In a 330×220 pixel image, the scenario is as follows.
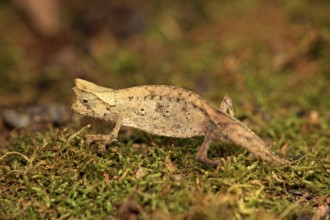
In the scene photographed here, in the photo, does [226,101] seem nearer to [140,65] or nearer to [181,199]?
[181,199]

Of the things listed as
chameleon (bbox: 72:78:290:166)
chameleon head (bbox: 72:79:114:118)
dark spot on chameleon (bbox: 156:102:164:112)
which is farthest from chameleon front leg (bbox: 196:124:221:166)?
chameleon head (bbox: 72:79:114:118)

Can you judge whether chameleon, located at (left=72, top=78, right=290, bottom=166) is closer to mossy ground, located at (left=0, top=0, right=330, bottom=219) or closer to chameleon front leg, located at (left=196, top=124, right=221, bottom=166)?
chameleon front leg, located at (left=196, top=124, right=221, bottom=166)

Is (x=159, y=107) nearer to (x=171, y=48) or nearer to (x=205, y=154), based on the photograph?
(x=205, y=154)

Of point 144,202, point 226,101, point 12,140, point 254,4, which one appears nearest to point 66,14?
point 254,4

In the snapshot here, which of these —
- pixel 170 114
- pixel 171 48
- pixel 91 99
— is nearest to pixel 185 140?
pixel 170 114

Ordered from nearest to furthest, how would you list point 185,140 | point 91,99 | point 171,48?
1. point 91,99
2. point 185,140
3. point 171,48
